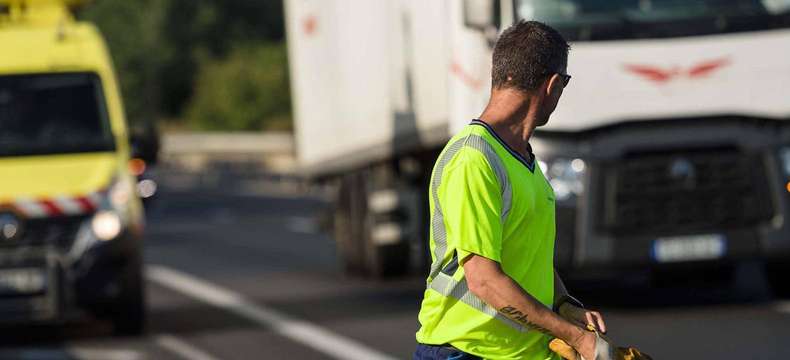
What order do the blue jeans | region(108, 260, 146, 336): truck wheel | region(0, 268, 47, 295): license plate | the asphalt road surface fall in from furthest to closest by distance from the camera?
region(108, 260, 146, 336): truck wheel, region(0, 268, 47, 295): license plate, the asphalt road surface, the blue jeans

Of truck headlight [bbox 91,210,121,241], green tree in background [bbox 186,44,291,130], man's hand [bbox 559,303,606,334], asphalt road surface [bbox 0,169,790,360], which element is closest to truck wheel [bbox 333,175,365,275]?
asphalt road surface [bbox 0,169,790,360]

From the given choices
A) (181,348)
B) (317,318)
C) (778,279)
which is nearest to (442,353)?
(181,348)

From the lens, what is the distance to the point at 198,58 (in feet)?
300

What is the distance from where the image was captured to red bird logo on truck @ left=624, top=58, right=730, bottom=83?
1424 centimetres

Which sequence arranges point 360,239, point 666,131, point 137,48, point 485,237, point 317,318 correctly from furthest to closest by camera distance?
point 137,48
point 360,239
point 317,318
point 666,131
point 485,237

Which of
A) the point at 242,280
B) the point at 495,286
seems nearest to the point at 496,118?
the point at 495,286

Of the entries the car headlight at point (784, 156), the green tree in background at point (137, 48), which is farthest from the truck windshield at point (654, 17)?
the green tree in background at point (137, 48)

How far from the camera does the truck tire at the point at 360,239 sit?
769 inches

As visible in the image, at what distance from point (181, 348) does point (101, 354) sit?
0.56 m

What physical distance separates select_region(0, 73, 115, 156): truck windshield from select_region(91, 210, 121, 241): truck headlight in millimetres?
560

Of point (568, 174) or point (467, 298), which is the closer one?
point (467, 298)

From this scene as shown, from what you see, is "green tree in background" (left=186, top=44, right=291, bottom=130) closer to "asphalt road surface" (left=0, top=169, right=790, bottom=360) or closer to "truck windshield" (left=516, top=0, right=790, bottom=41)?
"asphalt road surface" (left=0, top=169, right=790, bottom=360)

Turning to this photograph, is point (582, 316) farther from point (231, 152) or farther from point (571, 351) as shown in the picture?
point (231, 152)

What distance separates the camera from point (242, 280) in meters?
21.3
